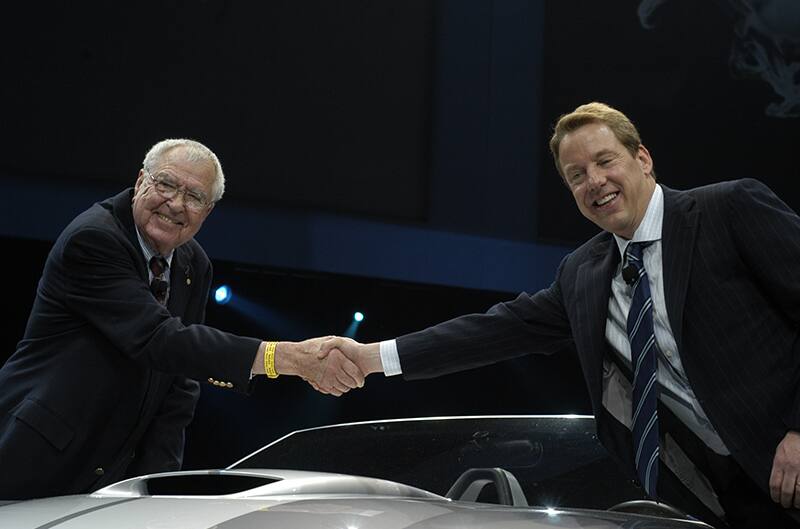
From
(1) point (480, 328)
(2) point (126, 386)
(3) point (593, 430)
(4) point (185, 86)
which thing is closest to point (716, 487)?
(3) point (593, 430)

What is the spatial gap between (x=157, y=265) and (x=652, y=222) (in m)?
1.24

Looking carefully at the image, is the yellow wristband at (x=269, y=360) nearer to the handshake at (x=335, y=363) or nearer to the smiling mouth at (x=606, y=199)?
the handshake at (x=335, y=363)

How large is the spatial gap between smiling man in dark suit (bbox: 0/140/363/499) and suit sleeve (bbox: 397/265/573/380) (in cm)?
36

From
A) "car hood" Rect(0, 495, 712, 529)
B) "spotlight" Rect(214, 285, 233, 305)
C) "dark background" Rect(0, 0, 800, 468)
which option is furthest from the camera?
"spotlight" Rect(214, 285, 233, 305)

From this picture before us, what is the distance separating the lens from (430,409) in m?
5.89

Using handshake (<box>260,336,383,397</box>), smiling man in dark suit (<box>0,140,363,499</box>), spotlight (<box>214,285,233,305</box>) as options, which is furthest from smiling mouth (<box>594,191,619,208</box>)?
spotlight (<box>214,285,233,305</box>)

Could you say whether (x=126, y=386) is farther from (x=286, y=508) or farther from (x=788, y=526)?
(x=788, y=526)

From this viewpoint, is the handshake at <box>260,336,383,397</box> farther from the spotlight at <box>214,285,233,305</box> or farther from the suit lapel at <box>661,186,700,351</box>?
the spotlight at <box>214,285,233,305</box>

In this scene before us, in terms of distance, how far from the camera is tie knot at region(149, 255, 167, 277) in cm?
244

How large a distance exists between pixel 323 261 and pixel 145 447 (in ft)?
7.74

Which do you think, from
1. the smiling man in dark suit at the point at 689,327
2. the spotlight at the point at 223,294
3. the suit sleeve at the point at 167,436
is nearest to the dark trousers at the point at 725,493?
the smiling man in dark suit at the point at 689,327

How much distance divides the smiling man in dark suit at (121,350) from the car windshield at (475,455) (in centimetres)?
30

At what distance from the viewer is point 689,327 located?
1777 millimetres

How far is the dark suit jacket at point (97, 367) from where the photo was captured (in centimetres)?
214
